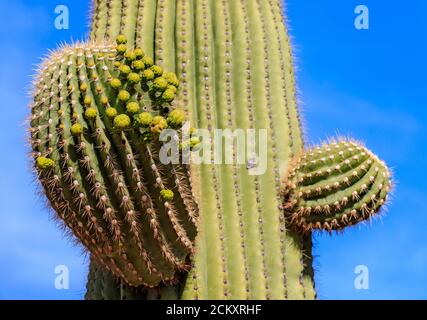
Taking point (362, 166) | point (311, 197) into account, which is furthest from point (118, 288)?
point (362, 166)

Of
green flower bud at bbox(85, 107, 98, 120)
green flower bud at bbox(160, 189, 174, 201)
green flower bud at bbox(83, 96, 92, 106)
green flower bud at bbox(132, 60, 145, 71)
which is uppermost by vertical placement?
green flower bud at bbox(132, 60, 145, 71)

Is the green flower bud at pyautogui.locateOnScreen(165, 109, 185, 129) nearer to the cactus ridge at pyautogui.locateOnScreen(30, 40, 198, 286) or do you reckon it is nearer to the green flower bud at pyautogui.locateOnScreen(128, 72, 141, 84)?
the cactus ridge at pyautogui.locateOnScreen(30, 40, 198, 286)

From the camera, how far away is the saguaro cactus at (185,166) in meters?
5.18

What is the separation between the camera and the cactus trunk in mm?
5840

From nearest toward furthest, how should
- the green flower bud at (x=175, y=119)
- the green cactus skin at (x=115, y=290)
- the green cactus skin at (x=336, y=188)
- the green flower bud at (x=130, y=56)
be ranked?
the green flower bud at (x=175, y=119), the green flower bud at (x=130, y=56), the green cactus skin at (x=115, y=290), the green cactus skin at (x=336, y=188)

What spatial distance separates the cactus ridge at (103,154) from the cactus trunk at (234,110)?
1.57ft

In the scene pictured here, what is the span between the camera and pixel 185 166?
536 cm

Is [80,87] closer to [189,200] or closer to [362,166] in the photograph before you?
[189,200]

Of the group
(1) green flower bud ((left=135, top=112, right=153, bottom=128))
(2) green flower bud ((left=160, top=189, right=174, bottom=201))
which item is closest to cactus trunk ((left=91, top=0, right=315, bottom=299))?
(2) green flower bud ((left=160, top=189, right=174, bottom=201))

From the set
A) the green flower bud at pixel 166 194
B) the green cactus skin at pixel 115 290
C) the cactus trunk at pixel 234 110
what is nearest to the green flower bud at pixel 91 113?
the green flower bud at pixel 166 194

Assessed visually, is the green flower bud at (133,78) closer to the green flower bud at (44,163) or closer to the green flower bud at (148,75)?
the green flower bud at (148,75)

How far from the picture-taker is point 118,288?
6.02 meters

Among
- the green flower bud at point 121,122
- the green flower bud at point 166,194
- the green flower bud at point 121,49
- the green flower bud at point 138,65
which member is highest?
the green flower bud at point 121,49

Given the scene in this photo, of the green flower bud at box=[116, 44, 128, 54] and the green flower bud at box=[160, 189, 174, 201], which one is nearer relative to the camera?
the green flower bud at box=[160, 189, 174, 201]
